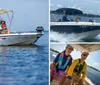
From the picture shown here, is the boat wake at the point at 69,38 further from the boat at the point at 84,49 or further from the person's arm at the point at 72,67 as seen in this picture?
the person's arm at the point at 72,67

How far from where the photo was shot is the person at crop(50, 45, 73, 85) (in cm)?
215

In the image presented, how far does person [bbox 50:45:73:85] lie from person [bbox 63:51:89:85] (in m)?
0.04

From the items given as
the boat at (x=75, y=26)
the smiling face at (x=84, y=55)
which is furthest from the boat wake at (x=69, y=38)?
the smiling face at (x=84, y=55)

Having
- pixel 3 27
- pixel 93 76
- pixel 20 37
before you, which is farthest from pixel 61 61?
pixel 3 27

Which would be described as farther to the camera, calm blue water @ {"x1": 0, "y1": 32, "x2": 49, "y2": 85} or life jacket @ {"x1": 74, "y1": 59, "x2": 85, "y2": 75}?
life jacket @ {"x1": 74, "y1": 59, "x2": 85, "y2": 75}

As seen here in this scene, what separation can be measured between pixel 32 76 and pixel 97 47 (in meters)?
0.64

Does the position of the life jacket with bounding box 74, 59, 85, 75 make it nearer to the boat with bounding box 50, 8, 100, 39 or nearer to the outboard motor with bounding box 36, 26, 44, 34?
the boat with bounding box 50, 8, 100, 39

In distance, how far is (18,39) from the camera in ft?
7.01

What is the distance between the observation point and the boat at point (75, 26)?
2111 mm

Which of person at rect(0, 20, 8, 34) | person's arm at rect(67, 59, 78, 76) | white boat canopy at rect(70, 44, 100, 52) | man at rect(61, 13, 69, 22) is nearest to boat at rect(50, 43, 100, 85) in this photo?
white boat canopy at rect(70, 44, 100, 52)

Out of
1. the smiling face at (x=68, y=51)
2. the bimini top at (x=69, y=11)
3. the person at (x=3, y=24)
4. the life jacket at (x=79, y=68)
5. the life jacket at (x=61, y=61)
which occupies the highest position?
the bimini top at (x=69, y=11)

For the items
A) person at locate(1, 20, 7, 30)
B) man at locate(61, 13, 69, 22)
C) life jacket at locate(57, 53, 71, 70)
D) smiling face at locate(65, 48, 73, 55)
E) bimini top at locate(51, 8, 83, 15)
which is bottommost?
life jacket at locate(57, 53, 71, 70)

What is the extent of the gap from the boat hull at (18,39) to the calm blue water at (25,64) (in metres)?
0.04

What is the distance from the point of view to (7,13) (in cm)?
205
